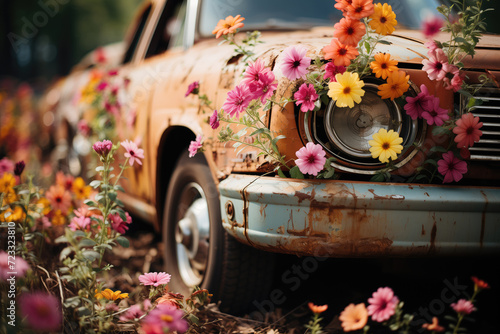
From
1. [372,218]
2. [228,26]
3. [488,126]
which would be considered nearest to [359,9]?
[228,26]

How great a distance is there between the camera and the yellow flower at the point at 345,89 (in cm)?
171

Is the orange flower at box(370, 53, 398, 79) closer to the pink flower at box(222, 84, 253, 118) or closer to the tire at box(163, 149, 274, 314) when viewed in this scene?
the pink flower at box(222, 84, 253, 118)

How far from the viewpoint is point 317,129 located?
6.03 feet

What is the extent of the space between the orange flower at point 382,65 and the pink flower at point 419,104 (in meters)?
0.13

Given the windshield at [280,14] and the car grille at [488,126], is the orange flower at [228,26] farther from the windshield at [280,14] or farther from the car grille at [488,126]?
the car grille at [488,126]

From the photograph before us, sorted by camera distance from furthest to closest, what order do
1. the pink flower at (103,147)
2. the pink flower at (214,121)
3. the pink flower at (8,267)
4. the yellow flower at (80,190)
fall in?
the yellow flower at (80,190) → the pink flower at (103,147) → the pink flower at (214,121) → the pink flower at (8,267)

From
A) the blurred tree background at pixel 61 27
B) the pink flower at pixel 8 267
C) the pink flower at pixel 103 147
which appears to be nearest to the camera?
the pink flower at pixel 8 267

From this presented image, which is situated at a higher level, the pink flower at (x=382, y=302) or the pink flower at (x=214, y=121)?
the pink flower at (x=214, y=121)

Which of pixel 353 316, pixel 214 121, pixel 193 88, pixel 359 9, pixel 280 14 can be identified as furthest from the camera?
pixel 280 14

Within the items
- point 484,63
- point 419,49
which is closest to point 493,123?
point 484,63

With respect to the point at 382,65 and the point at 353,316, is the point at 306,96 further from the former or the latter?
the point at 353,316

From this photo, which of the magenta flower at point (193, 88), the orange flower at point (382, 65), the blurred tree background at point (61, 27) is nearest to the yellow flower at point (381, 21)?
the orange flower at point (382, 65)

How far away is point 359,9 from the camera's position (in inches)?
72.2

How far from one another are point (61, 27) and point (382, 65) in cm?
2786
